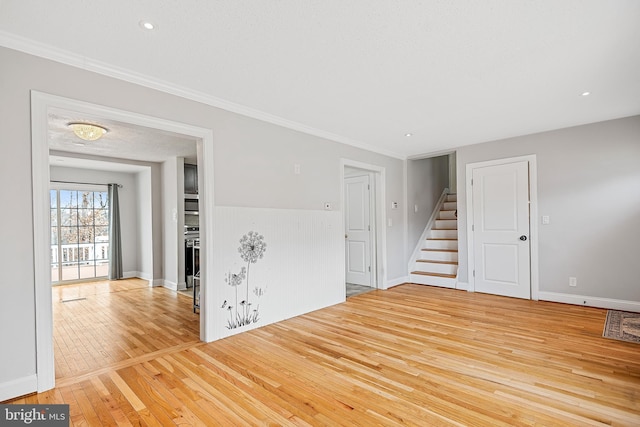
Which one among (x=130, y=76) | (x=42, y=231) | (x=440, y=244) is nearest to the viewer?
(x=42, y=231)

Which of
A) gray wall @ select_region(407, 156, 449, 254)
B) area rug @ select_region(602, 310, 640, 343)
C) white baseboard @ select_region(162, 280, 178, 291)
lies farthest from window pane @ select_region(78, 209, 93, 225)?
area rug @ select_region(602, 310, 640, 343)

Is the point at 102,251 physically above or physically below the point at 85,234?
below

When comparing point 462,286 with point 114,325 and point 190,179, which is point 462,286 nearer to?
point 114,325

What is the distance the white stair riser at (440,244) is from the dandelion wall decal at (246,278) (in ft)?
13.4

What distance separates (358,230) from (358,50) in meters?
3.90

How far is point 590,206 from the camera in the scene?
438cm

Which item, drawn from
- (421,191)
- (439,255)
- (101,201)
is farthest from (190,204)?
(439,255)

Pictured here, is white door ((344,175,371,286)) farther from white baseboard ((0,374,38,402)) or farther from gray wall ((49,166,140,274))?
gray wall ((49,166,140,274))

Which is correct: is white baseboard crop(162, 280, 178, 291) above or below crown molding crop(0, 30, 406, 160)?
below

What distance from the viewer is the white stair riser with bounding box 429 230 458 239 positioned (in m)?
6.63

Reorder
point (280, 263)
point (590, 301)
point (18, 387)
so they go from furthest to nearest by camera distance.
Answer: point (590, 301) < point (280, 263) < point (18, 387)

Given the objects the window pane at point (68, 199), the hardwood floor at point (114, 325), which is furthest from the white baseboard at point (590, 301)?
the window pane at point (68, 199)

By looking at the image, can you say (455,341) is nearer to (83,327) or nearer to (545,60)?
(545,60)

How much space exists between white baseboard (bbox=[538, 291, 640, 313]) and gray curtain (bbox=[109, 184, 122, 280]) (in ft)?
26.1
